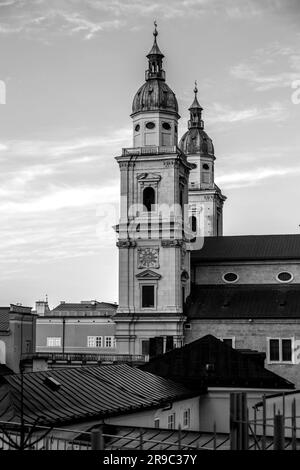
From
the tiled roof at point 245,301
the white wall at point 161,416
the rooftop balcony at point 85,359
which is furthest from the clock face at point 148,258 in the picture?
the white wall at point 161,416

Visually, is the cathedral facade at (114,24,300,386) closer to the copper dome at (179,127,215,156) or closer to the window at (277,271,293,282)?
the window at (277,271,293,282)

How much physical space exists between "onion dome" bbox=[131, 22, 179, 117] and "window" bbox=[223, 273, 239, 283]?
13723 mm

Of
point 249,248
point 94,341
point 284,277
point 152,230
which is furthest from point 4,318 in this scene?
point 284,277

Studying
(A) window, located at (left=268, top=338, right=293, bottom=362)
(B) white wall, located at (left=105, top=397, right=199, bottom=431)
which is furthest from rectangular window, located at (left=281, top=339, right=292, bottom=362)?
(B) white wall, located at (left=105, top=397, right=199, bottom=431)

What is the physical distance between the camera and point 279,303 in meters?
62.8

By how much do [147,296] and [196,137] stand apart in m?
26.9

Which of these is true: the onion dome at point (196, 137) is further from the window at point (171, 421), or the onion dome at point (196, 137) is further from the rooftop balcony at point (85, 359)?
the window at point (171, 421)

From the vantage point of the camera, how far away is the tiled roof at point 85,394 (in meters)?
27.7

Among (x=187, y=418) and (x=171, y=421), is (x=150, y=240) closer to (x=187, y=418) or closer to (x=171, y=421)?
(x=187, y=418)

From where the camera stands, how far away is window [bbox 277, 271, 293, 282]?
6594 cm

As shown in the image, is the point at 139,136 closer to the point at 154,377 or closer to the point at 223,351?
the point at 223,351
